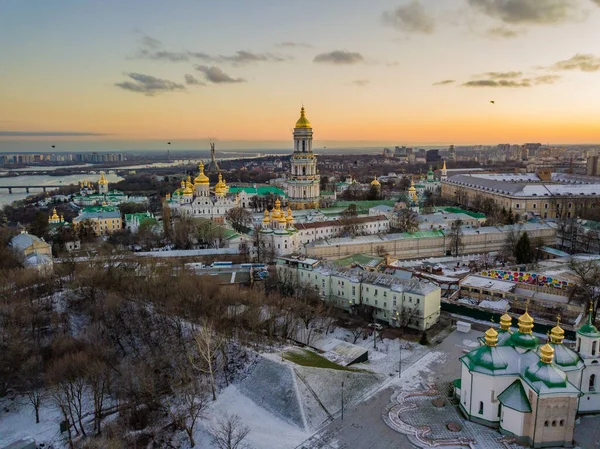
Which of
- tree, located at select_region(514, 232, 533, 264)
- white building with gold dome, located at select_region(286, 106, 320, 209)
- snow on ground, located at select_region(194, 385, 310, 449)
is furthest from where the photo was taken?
white building with gold dome, located at select_region(286, 106, 320, 209)

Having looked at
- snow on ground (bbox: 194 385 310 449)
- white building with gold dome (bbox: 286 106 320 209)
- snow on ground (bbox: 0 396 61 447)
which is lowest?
snow on ground (bbox: 0 396 61 447)

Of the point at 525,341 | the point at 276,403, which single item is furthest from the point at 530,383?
the point at 276,403

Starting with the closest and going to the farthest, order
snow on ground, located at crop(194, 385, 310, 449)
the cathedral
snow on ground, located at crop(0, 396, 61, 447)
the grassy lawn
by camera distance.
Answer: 1. the cathedral
2. snow on ground, located at crop(194, 385, 310, 449)
3. snow on ground, located at crop(0, 396, 61, 447)
4. the grassy lawn

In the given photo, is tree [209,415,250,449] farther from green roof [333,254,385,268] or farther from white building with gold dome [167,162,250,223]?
white building with gold dome [167,162,250,223]

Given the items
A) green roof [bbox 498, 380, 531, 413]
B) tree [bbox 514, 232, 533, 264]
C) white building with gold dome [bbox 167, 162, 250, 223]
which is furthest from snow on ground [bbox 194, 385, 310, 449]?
white building with gold dome [bbox 167, 162, 250, 223]

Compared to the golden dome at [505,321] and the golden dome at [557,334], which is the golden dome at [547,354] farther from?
the golden dome at [505,321]

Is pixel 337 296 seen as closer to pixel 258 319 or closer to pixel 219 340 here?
pixel 258 319

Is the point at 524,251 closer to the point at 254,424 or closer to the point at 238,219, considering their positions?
the point at 238,219

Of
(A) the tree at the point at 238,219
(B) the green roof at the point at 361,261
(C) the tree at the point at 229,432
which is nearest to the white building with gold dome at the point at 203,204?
(A) the tree at the point at 238,219
